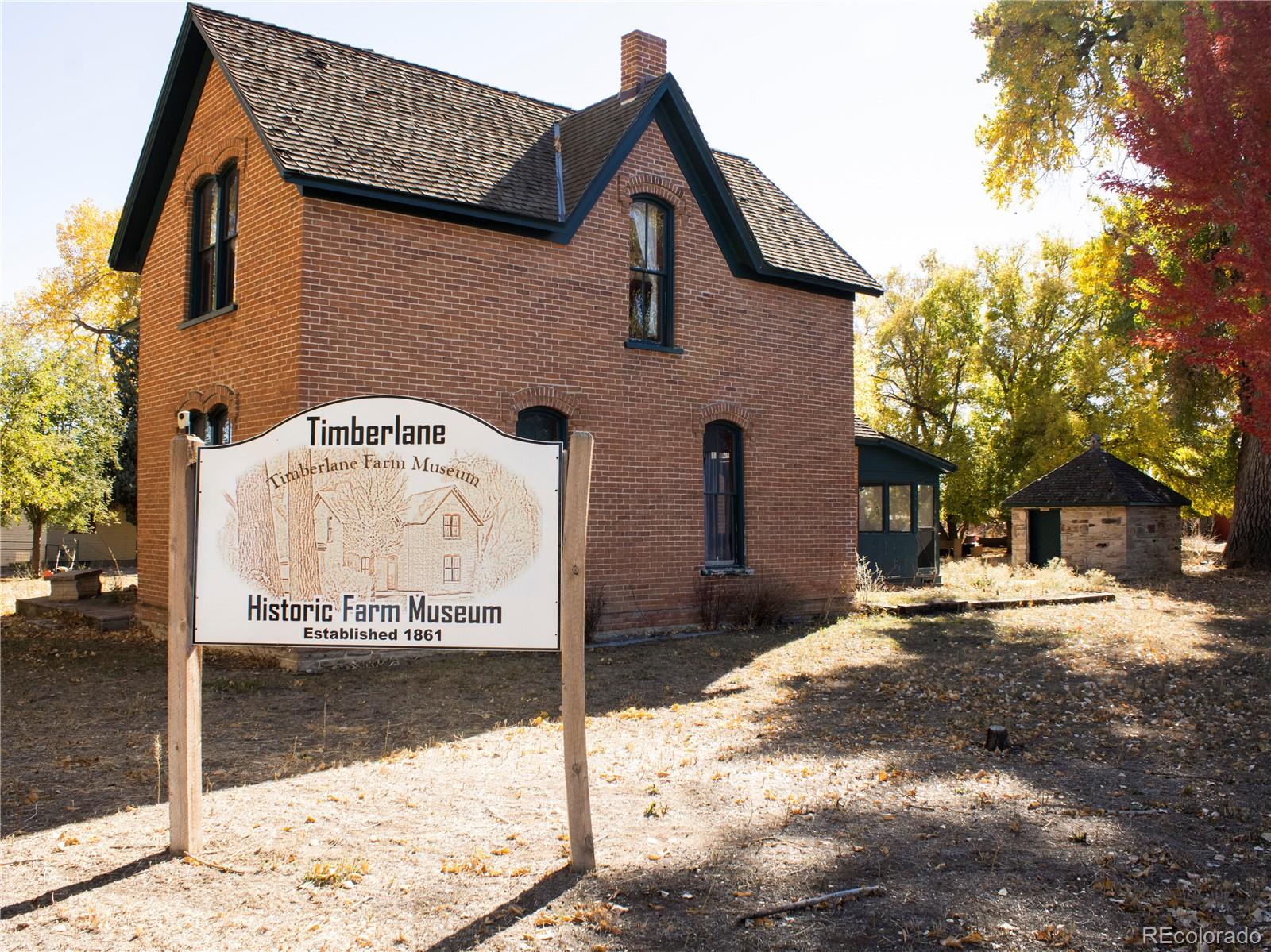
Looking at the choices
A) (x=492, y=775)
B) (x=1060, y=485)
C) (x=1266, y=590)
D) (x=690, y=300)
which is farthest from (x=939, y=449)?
(x=492, y=775)

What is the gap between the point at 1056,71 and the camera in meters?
19.5

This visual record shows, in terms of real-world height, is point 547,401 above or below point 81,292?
below

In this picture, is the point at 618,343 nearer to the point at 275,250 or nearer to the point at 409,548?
the point at 275,250

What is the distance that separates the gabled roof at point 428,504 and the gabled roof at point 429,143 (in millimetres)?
7197

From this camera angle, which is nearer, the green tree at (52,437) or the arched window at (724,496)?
the arched window at (724,496)

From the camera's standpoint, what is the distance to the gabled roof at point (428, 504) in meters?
5.49

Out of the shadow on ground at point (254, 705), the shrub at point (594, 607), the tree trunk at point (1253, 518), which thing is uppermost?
the tree trunk at point (1253, 518)

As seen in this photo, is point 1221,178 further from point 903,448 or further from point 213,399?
point 903,448

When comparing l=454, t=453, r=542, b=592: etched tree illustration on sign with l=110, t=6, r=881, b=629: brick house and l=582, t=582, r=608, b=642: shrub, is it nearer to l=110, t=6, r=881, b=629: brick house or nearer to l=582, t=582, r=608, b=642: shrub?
l=110, t=6, r=881, b=629: brick house

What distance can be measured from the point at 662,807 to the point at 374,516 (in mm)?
2520

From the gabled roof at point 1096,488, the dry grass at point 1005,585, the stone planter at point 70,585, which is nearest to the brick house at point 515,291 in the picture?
the dry grass at point 1005,585

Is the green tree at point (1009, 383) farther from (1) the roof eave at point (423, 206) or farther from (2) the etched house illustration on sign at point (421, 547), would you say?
(2) the etched house illustration on sign at point (421, 547)

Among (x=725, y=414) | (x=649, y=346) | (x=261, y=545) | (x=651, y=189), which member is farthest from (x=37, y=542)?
(x=261, y=545)

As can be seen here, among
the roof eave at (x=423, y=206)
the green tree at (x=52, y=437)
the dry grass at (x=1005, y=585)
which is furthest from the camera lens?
Result: the green tree at (x=52, y=437)
